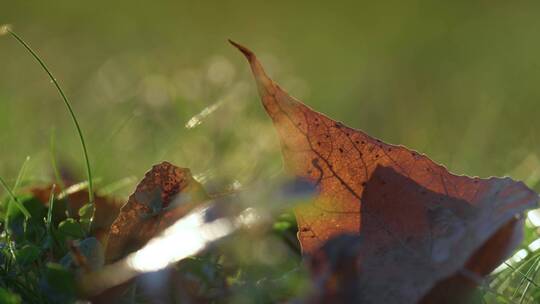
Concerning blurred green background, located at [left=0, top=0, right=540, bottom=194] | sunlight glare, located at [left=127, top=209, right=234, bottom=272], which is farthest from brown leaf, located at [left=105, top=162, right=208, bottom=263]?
blurred green background, located at [left=0, top=0, right=540, bottom=194]

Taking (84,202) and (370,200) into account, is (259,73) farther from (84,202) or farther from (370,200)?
(84,202)

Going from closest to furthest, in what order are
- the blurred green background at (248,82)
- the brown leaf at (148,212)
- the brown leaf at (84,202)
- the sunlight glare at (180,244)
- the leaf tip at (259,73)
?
the sunlight glare at (180,244)
the leaf tip at (259,73)
the brown leaf at (148,212)
the brown leaf at (84,202)
the blurred green background at (248,82)

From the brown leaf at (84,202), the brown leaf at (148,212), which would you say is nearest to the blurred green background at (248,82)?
the brown leaf at (84,202)

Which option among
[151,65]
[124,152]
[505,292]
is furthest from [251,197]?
[151,65]

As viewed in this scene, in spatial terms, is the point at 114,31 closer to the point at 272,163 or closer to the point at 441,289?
the point at 272,163

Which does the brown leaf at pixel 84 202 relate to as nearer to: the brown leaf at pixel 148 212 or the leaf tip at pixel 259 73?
the brown leaf at pixel 148 212

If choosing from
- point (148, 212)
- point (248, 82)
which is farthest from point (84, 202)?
point (248, 82)
